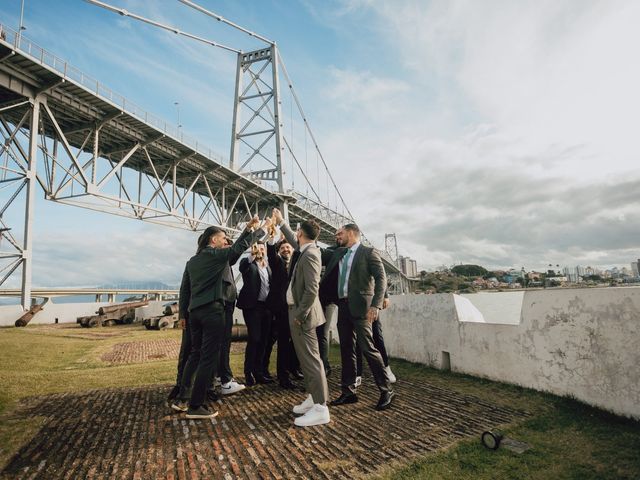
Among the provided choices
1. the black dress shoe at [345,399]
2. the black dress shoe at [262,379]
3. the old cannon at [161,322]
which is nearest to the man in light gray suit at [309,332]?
the black dress shoe at [345,399]

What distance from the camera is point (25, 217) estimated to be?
1295 centimetres

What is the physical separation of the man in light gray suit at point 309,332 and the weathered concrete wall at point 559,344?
82.1 inches

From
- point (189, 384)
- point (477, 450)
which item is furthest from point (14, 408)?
point (477, 450)

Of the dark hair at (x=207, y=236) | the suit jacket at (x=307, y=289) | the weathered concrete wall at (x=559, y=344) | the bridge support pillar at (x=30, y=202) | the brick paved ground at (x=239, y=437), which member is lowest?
the brick paved ground at (x=239, y=437)

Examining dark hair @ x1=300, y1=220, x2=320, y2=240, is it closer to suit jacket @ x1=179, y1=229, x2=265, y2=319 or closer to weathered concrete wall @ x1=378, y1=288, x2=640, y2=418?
suit jacket @ x1=179, y1=229, x2=265, y2=319

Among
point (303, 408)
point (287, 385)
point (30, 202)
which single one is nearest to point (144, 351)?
point (287, 385)

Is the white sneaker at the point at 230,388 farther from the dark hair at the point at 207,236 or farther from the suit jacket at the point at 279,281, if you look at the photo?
the dark hair at the point at 207,236

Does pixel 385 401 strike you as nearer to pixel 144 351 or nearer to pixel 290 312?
pixel 290 312

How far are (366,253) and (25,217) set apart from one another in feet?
48.0

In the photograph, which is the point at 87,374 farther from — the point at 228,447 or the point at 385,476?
the point at 385,476

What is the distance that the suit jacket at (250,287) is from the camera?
4.45m

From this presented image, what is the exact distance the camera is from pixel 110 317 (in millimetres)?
14656

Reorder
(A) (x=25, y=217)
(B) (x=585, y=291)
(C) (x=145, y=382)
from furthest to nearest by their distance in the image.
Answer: (A) (x=25, y=217), (C) (x=145, y=382), (B) (x=585, y=291)

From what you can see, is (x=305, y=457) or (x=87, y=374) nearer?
(x=305, y=457)
